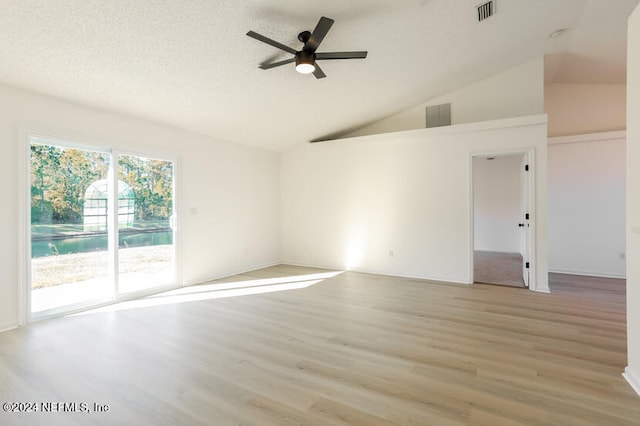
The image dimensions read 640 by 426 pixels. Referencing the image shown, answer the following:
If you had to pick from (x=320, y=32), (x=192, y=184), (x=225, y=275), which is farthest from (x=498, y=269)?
(x=192, y=184)

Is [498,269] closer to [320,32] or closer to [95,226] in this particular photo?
[320,32]

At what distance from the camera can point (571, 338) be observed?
289 centimetres

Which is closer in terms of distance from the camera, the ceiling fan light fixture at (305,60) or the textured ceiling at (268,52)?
the textured ceiling at (268,52)

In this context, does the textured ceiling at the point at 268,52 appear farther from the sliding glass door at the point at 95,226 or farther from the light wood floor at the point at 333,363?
the light wood floor at the point at 333,363

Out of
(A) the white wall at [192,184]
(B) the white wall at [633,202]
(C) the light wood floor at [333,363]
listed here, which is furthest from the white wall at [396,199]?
(B) the white wall at [633,202]

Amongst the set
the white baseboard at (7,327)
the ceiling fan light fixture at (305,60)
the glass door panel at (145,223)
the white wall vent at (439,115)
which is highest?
the white wall vent at (439,115)

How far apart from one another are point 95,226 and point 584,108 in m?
8.71

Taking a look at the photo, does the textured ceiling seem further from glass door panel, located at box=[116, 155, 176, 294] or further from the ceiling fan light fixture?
glass door panel, located at box=[116, 155, 176, 294]

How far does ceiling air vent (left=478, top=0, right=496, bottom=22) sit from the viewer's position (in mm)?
3244

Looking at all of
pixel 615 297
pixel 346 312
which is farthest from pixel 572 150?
pixel 346 312

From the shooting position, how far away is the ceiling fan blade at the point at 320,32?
96.9 inches

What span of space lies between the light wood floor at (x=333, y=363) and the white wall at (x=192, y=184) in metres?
1.12

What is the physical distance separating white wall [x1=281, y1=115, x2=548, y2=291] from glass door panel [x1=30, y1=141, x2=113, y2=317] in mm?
3709

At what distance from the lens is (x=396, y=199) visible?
5.66 m
